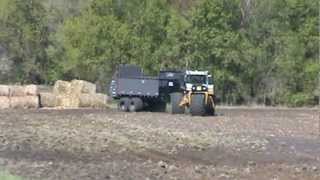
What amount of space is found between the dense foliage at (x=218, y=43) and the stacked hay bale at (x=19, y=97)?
13706 mm

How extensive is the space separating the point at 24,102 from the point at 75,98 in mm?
3682

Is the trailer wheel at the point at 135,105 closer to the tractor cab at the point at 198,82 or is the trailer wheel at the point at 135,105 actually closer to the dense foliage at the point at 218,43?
the tractor cab at the point at 198,82

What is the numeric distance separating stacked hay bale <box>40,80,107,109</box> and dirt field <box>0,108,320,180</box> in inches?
686

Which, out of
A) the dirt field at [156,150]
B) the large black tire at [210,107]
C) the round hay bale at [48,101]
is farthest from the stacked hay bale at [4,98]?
the dirt field at [156,150]

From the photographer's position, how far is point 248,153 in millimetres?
20906

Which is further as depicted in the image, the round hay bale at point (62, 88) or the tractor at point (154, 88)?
the round hay bale at point (62, 88)

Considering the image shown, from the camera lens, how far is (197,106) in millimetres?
39312

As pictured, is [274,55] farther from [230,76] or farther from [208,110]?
[208,110]

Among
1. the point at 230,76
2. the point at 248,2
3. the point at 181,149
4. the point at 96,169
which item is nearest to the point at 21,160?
the point at 96,169

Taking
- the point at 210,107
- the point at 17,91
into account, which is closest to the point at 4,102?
the point at 17,91

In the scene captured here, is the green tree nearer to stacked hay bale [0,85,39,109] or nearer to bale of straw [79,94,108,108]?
bale of straw [79,94,108,108]

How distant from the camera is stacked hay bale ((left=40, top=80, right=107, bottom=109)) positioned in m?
50.5

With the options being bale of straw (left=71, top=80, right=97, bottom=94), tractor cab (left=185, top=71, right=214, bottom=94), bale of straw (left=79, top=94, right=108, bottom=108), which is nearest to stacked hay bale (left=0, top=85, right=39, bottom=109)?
bale of straw (left=71, top=80, right=97, bottom=94)

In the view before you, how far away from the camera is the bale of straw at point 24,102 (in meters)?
48.1
